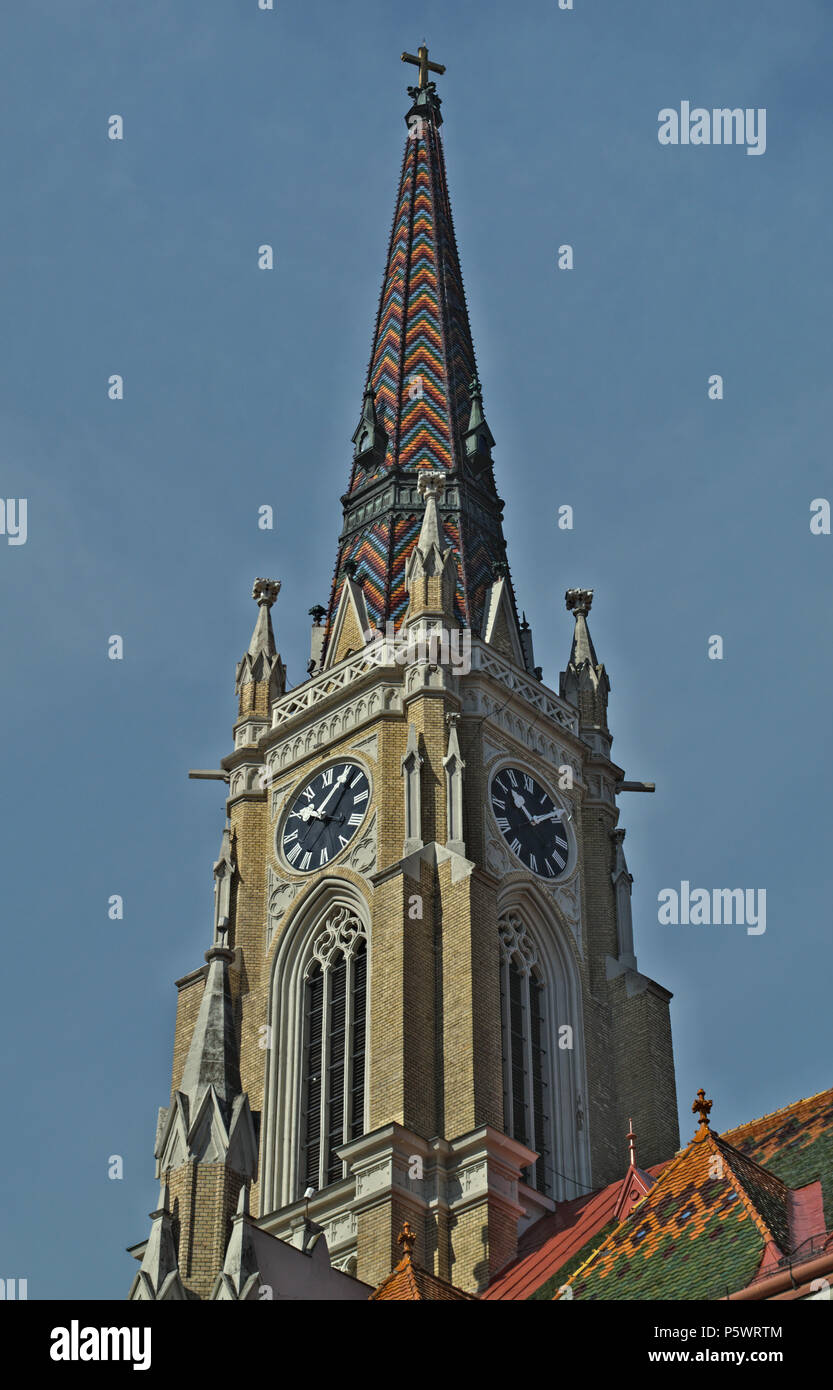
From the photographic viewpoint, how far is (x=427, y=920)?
45812 mm

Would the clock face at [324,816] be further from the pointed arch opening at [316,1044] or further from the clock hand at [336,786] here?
the pointed arch opening at [316,1044]

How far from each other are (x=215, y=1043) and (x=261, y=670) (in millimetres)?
19427

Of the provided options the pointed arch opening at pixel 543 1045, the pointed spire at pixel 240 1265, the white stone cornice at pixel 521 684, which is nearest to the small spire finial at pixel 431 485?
the white stone cornice at pixel 521 684

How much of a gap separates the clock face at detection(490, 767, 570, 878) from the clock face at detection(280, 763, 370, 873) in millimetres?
2664

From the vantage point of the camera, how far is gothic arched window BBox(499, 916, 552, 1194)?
4581cm

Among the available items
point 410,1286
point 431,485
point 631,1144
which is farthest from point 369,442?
point 410,1286

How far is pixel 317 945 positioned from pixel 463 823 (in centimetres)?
378

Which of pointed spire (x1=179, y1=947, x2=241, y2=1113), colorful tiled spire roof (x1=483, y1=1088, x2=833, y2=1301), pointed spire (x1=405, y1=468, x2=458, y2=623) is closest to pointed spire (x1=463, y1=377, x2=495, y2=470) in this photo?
pointed spire (x1=405, y1=468, x2=458, y2=623)

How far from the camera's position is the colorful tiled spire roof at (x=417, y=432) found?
56.1m

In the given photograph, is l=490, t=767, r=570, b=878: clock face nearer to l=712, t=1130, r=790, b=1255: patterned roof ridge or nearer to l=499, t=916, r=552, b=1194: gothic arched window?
l=499, t=916, r=552, b=1194: gothic arched window

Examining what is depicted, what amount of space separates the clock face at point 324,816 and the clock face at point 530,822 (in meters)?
2.66

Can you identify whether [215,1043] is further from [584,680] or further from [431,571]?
[584,680]
